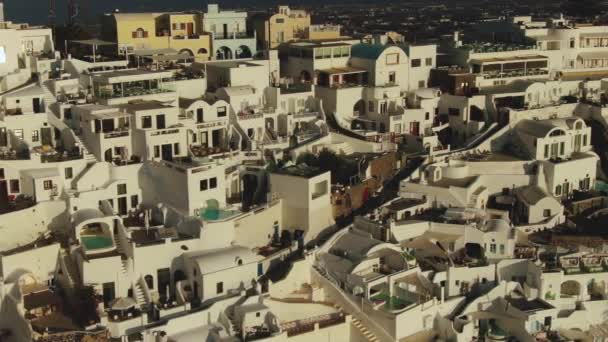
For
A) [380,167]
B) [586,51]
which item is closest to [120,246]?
[380,167]

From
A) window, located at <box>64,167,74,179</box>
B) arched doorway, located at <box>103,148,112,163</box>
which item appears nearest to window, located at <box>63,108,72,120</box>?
arched doorway, located at <box>103,148,112,163</box>

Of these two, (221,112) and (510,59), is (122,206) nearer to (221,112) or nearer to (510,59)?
(221,112)

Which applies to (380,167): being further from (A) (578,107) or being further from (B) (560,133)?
(A) (578,107)

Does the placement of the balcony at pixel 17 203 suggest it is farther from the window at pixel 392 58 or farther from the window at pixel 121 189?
the window at pixel 392 58

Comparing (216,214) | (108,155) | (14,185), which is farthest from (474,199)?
(14,185)

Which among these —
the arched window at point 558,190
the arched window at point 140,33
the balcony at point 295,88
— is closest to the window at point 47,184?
the balcony at point 295,88
